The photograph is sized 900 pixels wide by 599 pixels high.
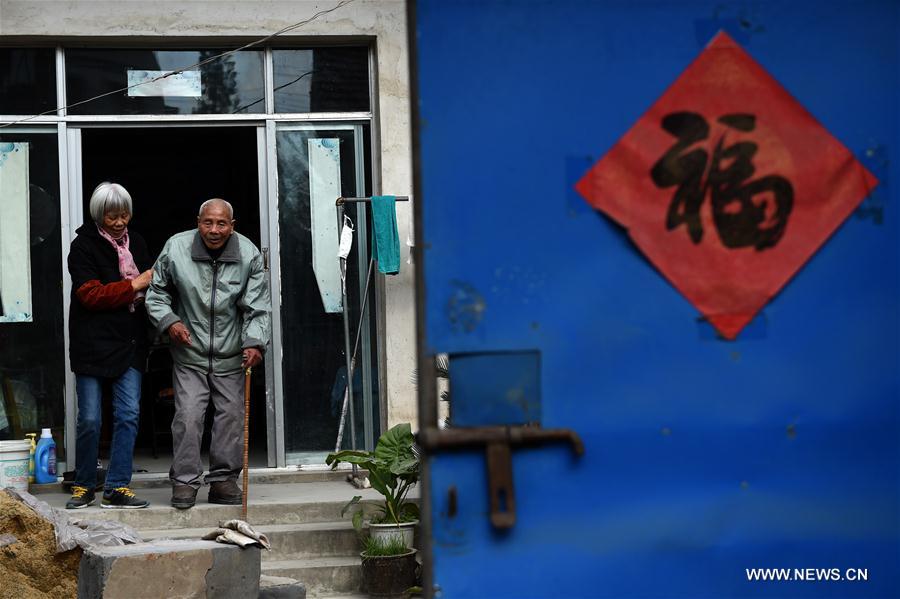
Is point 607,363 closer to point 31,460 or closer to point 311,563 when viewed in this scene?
point 311,563

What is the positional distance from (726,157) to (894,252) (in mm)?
475

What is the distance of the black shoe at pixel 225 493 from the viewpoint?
7793 mm

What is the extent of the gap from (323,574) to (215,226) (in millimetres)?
2236

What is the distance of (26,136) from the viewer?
8.89 metres

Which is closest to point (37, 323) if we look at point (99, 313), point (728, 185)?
point (99, 313)

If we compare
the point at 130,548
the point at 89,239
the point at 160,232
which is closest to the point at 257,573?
the point at 130,548

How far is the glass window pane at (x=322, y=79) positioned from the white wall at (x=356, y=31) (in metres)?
0.20

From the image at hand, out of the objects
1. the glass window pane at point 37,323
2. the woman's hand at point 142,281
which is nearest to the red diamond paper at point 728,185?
the woman's hand at point 142,281

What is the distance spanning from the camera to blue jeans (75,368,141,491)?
7.72 metres

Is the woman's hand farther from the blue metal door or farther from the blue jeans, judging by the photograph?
the blue metal door

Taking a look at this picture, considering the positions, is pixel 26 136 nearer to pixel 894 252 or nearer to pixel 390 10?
pixel 390 10

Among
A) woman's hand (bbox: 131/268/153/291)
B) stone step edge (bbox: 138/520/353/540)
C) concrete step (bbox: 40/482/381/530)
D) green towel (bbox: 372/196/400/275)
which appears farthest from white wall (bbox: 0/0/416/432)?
woman's hand (bbox: 131/268/153/291)

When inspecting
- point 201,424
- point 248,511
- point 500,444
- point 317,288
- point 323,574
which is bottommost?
point 323,574

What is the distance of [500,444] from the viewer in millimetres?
2932
